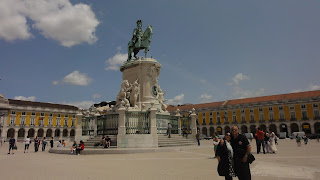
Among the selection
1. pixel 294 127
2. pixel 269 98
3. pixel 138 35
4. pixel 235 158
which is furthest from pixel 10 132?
pixel 294 127

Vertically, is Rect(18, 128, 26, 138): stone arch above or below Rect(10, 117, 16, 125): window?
below

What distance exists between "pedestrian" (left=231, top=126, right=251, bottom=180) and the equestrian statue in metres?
15.2

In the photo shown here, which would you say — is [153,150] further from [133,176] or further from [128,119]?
[133,176]

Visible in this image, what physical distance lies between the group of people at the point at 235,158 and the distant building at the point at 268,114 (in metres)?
52.0

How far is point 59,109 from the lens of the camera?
222 feet

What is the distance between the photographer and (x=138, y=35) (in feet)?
60.5

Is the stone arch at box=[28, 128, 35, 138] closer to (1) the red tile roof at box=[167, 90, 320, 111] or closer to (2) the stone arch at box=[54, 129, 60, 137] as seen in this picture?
(2) the stone arch at box=[54, 129, 60, 137]

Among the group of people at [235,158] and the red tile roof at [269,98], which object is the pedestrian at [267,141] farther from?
the red tile roof at [269,98]

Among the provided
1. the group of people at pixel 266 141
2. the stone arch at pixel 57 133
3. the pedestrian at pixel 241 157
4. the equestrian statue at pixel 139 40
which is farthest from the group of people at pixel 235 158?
the stone arch at pixel 57 133

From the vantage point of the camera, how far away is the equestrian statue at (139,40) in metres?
18.2

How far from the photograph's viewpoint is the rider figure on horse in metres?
18.1

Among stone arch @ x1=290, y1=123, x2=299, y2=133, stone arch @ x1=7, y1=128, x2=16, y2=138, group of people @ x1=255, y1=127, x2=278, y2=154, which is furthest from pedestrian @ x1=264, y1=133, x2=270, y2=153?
stone arch @ x1=7, y1=128, x2=16, y2=138

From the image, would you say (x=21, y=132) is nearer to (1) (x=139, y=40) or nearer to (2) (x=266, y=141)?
(1) (x=139, y=40)

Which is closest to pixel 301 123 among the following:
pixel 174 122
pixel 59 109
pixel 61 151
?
pixel 174 122
